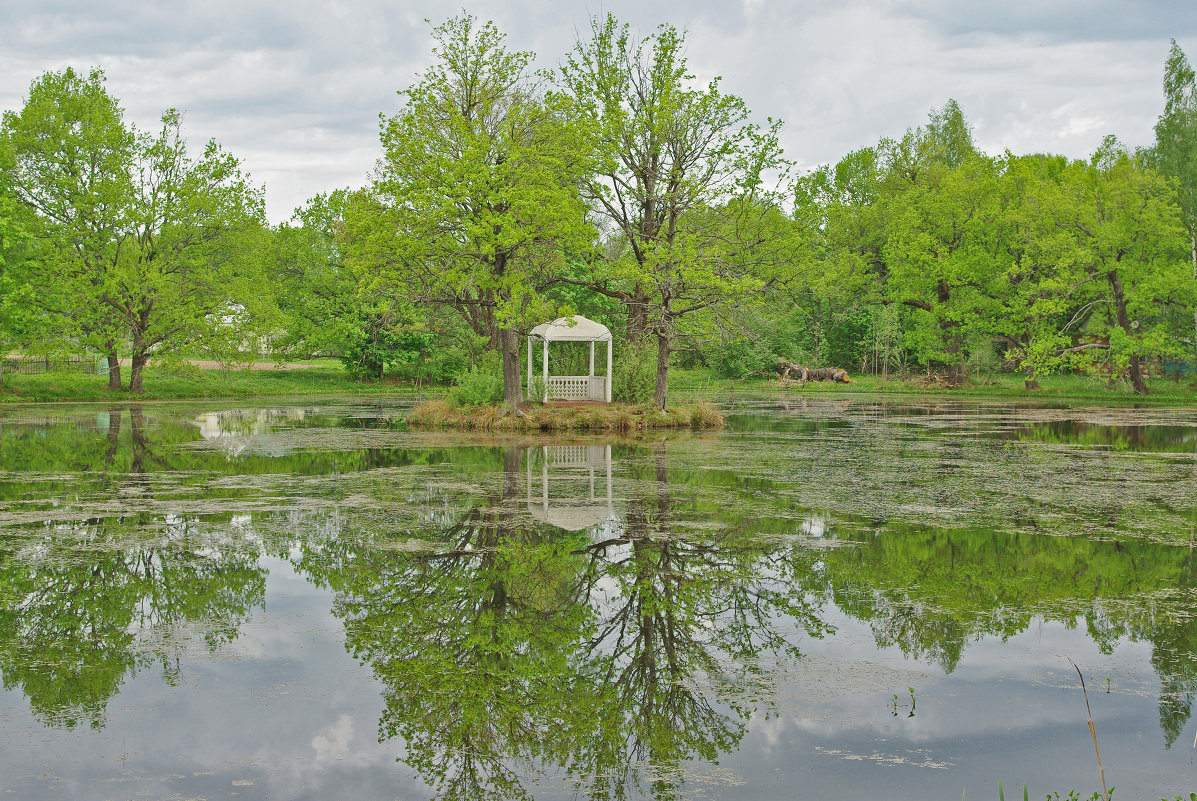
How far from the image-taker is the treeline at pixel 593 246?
2511 centimetres

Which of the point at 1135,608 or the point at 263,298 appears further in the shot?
the point at 263,298

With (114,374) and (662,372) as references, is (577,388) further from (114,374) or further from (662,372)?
(114,374)

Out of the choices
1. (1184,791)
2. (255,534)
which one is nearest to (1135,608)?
(1184,791)

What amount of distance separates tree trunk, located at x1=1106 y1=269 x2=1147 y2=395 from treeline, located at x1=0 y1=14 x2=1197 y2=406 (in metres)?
0.21

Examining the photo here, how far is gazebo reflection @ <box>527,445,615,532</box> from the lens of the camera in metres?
11.8

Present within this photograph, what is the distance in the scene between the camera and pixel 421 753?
5.14 meters

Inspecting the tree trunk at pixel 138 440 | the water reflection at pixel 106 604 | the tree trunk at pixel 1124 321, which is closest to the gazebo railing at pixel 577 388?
the tree trunk at pixel 138 440

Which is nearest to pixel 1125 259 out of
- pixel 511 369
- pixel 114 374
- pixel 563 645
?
pixel 511 369

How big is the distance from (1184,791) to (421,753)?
418cm

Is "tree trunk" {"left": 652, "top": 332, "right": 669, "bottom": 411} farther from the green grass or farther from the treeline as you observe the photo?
the green grass

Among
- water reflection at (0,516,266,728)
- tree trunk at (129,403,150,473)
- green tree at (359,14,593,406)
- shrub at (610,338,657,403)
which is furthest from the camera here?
shrub at (610,338,657,403)

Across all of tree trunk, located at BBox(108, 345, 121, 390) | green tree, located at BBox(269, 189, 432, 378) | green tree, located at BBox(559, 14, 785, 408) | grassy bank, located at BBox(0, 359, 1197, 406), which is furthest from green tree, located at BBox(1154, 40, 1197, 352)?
tree trunk, located at BBox(108, 345, 121, 390)

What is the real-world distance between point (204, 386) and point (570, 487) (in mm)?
33796

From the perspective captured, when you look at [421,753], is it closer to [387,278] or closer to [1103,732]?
[1103,732]
